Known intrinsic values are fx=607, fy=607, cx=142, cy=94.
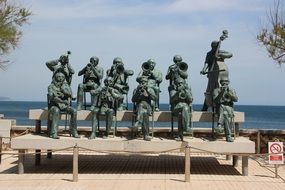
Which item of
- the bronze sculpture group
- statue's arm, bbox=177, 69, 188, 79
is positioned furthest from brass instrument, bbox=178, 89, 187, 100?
statue's arm, bbox=177, 69, 188, 79

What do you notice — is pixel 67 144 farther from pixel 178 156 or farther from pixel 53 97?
pixel 178 156

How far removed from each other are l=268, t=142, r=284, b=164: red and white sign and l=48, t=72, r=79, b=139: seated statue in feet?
15.8

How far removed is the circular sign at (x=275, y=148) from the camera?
1464 cm

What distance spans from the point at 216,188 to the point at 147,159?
Answer: 5045 millimetres

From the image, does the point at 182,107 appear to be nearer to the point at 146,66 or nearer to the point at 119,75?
the point at 146,66

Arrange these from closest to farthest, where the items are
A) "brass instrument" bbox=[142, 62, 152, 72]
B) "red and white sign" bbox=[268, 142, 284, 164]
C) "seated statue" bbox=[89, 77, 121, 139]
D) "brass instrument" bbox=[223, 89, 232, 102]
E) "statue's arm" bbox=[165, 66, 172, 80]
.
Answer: "red and white sign" bbox=[268, 142, 284, 164] → "brass instrument" bbox=[223, 89, 232, 102] → "seated statue" bbox=[89, 77, 121, 139] → "brass instrument" bbox=[142, 62, 152, 72] → "statue's arm" bbox=[165, 66, 172, 80]

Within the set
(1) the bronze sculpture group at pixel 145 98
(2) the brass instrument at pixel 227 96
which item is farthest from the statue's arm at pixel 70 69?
(2) the brass instrument at pixel 227 96

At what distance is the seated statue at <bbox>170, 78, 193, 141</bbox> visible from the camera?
49.5ft

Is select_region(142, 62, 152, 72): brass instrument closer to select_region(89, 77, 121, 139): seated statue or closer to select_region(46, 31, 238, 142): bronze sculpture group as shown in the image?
select_region(46, 31, 238, 142): bronze sculpture group

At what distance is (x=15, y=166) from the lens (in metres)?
16.3

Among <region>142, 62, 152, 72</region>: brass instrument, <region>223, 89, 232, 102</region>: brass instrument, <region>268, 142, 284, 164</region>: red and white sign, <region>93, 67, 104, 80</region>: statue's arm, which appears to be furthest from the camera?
<region>93, 67, 104, 80</region>: statue's arm

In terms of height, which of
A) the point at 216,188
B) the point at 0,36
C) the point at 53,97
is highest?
the point at 0,36

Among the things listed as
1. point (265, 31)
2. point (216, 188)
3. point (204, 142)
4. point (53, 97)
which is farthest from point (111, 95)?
point (265, 31)

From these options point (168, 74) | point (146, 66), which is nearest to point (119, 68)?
point (146, 66)
